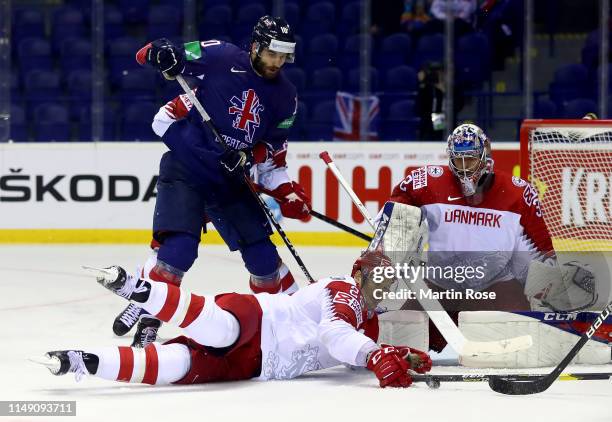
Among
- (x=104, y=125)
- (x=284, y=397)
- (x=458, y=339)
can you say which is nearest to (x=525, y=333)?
(x=458, y=339)

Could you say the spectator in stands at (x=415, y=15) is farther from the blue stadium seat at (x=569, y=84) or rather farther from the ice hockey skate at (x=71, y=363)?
the ice hockey skate at (x=71, y=363)

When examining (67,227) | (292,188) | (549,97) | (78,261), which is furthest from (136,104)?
(292,188)

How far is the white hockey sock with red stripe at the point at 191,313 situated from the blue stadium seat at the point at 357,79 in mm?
4989

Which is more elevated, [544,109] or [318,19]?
[318,19]

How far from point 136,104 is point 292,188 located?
3.87 m

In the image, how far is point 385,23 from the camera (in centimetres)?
874

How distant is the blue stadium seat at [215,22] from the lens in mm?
8641

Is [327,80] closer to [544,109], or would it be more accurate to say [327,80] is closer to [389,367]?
[544,109]

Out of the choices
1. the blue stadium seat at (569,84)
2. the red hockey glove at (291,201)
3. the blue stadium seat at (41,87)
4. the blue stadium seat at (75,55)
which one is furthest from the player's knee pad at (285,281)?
the blue stadium seat at (41,87)

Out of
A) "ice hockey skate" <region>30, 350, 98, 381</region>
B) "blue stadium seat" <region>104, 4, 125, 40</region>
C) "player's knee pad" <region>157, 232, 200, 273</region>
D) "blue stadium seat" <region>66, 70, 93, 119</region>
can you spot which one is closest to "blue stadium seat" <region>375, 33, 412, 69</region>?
"blue stadium seat" <region>104, 4, 125, 40</region>

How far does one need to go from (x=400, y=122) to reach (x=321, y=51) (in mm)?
802

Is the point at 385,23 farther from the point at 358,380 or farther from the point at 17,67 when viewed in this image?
the point at 358,380

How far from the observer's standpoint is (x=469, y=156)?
171 inches

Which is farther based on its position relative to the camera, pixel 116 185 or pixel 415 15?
pixel 415 15
